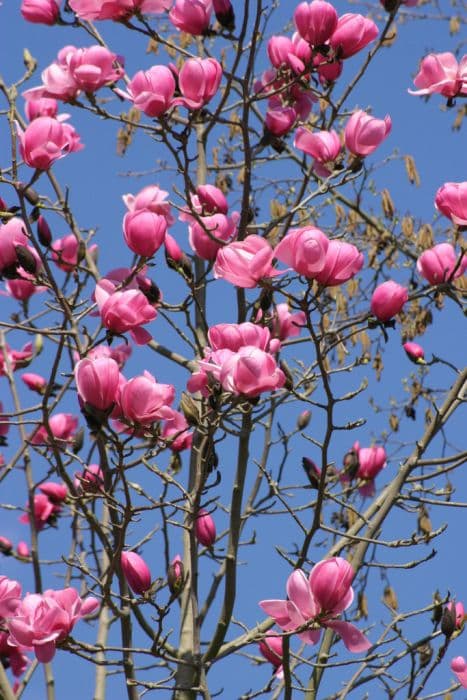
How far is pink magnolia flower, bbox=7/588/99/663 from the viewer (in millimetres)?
2117

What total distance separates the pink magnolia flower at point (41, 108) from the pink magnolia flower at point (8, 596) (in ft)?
3.96

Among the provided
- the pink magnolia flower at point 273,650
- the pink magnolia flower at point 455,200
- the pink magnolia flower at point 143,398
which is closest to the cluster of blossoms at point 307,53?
the pink magnolia flower at point 455,200

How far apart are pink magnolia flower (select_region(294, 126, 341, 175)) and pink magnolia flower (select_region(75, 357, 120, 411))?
0.78 meters

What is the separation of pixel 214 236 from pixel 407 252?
2.02m

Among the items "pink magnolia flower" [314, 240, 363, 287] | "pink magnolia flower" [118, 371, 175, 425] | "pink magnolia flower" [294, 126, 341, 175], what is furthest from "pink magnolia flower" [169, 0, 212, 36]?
"pink magnolia flower" [118, 371, 175, 425]

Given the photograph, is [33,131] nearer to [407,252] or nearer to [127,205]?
[127,205]

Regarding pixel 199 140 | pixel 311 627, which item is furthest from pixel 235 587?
pixel 199 140

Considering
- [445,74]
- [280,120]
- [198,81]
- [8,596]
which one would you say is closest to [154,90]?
[198,81]

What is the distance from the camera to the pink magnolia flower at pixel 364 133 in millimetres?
2396

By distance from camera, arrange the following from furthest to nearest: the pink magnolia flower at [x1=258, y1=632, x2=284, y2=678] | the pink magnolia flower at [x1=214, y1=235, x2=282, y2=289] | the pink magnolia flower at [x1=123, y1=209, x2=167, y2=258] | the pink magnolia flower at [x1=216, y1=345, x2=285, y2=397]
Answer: the pink magnolia flower at [x1=258, y1=632, x2=284, y2=678] → the pink magnolia flower at [x1=123, y1=209, x2=167, y2=258] → the pink magnolia flower at [x1=214, y1=235, x2=282, y2=289] → the pink magnolia flower at [x1=216, y1=345, x2=285, y2=397]

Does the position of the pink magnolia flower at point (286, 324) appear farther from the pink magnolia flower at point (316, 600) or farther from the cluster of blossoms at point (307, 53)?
the pink magnolia flower at point (316, 600)

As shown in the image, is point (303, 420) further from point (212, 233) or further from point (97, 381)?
point (97, 381)

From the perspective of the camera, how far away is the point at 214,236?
2.41m

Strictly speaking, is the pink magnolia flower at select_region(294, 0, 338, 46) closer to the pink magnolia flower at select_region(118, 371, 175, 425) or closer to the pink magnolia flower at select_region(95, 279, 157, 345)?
the pink magnolia flower at select_region(95, 279, 157, 345)
